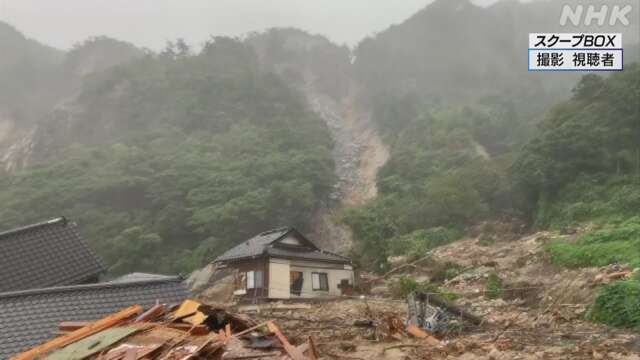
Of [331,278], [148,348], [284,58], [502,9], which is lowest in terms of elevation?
[331,278]

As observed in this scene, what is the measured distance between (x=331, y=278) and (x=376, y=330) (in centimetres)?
1366

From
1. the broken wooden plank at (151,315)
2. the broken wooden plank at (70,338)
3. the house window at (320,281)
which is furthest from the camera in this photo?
the house window at (320,281)

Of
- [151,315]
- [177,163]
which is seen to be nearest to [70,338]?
[151,315]

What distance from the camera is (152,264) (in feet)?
118

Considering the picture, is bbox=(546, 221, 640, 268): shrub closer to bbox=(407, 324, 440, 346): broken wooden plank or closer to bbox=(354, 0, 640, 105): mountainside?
bbox=(407, 324, 440, 346): broken wooden plank

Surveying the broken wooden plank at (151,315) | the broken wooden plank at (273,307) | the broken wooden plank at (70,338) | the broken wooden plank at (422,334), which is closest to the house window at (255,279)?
the broken wooden plank at (273,307)

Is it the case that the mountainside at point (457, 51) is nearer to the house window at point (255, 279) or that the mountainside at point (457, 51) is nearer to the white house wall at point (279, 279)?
the white house wall at point (279, 279)

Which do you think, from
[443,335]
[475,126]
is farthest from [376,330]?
[475,126]

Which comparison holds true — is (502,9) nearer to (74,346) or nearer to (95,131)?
(95,131)

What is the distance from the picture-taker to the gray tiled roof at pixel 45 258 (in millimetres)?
14680

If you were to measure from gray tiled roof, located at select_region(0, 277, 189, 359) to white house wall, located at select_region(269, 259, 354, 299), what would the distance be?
13.5 m

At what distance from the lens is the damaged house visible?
2639 cm

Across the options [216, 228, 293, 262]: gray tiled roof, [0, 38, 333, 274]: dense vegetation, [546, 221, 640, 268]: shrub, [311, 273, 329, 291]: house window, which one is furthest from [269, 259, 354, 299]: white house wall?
[0, 38, 333, 274]: dense vegetation

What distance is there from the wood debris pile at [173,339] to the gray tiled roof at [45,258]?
6151 mm
